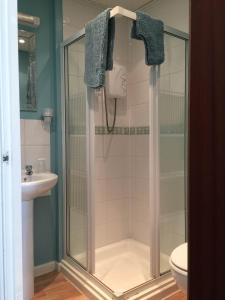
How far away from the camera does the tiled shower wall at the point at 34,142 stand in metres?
2.21

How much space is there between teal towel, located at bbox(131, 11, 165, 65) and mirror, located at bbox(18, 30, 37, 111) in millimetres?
877

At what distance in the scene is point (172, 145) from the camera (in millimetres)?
2123

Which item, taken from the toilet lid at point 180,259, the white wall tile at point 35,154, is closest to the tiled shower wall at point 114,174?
the white wall tile at point 35,154

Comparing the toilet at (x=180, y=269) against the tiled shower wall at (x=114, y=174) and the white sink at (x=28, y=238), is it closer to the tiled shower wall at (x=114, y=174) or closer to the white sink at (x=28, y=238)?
the white sink at (x=28, y=238)

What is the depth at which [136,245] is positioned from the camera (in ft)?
8.98

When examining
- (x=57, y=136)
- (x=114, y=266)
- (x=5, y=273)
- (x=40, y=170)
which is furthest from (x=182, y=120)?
(x=5, y=273)

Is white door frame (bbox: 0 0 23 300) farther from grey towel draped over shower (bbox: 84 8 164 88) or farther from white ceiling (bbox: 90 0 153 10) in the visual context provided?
white ceiling (bbox: 90 0 153 10)

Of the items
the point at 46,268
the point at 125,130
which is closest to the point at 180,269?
the point at 46,268

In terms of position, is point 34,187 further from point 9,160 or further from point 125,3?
point 125,3

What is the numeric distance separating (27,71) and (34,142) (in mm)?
598

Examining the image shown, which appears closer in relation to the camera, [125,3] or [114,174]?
[125,3]

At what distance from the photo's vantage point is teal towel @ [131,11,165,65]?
187cm

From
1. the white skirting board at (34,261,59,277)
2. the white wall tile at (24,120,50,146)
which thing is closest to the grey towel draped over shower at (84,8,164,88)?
the white wall tile at (24,120,50,146)

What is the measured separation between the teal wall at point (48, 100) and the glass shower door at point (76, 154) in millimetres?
100
